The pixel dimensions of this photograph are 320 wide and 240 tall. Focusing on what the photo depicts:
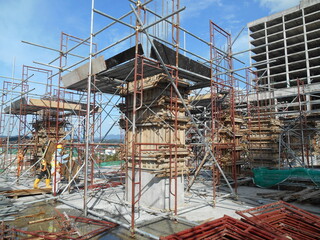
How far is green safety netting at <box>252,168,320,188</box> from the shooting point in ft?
38.7

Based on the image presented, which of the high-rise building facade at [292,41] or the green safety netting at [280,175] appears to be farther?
the high-rise building facade at [292,41]

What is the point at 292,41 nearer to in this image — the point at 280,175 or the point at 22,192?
the point at 280,175

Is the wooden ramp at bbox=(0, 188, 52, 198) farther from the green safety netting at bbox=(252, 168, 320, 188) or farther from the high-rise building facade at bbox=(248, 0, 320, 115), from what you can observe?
the high-rise building facade at bbox=(248, 0, 320, 115)

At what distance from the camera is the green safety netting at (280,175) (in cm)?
1179

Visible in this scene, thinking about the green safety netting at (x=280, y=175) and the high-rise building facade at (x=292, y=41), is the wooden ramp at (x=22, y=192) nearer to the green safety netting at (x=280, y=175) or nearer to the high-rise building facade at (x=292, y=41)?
the green safety netting at (x=280, y=175)

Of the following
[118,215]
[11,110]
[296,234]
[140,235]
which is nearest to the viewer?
[296,234]

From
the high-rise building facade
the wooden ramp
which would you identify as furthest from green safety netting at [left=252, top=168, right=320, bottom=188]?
the high-rise building facade

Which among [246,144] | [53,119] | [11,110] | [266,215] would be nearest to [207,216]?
[266,215]

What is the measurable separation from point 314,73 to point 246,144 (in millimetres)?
47671

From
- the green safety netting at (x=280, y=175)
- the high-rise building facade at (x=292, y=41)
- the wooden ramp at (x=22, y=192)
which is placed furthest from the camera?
the high-rise building facade at (x=292, y=41)

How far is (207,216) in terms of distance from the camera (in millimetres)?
8188

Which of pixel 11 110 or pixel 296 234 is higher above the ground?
pixel 11 110

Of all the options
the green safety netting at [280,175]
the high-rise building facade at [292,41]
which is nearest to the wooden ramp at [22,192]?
the green safety netting at [280,175]

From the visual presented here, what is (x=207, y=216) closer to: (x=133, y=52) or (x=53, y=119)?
(x=133, y=52)
